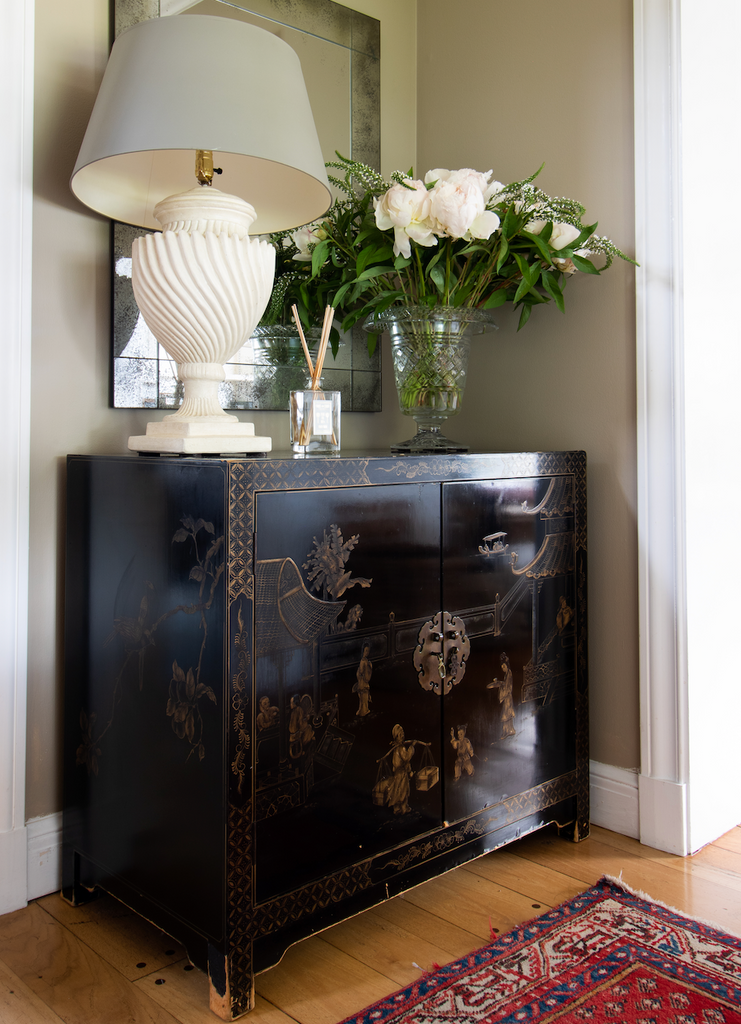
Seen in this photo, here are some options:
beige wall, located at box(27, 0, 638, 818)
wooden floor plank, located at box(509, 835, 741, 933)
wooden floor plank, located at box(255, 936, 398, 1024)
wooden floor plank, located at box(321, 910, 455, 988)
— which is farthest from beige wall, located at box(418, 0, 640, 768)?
wooden floor plank, located at box(255, 936, 398, 1024)

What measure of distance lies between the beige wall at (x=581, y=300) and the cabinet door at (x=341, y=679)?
58 centimetres

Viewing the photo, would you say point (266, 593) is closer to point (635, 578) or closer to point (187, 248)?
point (187, 248)

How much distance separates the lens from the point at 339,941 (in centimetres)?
A: 146

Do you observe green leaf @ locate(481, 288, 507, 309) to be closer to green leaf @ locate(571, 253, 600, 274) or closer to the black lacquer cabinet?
green leaf @ locate(571, 253, 600, 274)

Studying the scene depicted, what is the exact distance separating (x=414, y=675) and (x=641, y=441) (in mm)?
773

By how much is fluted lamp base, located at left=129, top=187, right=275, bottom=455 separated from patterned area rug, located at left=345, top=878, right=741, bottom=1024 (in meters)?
0.96

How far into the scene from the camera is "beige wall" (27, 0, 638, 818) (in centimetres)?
156

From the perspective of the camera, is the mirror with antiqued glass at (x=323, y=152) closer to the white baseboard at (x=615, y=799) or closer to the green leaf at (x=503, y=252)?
the green leaf at (x=503, y=252)

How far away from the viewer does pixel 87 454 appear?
1.56 meters

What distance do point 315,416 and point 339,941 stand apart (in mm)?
979

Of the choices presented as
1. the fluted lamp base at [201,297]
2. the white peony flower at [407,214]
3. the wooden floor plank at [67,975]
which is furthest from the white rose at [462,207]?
the wooden floor plank at [67,975]

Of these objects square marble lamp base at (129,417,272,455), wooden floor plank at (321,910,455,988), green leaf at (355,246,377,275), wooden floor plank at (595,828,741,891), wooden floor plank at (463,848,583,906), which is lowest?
wooden floor plank at (321,910,455,988)

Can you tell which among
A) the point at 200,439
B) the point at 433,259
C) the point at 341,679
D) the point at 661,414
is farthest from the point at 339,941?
the point at 433,259

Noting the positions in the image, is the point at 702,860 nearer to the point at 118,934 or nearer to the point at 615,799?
the point at 615,799
